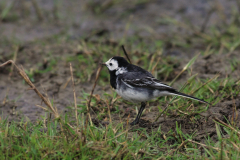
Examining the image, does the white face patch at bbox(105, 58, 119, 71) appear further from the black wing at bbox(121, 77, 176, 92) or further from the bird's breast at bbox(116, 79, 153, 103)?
the bird's breast at bbox(116, 79, 153, 103)

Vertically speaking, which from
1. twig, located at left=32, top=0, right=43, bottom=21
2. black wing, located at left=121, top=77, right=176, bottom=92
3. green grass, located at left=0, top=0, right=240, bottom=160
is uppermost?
twig, located at left=32, top=0, right=43, bottom=21

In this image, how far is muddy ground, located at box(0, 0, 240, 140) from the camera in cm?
515

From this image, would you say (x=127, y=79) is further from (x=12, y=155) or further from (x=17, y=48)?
(x=17, y=48)

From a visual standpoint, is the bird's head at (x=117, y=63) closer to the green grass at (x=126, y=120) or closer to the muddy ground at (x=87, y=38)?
the green grass at (x=126, y=120)

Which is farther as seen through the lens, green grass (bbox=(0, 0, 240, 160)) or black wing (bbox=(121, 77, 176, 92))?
black wing (bbox=(121, 77, 176, 92))

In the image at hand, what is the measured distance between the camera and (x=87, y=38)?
761cm

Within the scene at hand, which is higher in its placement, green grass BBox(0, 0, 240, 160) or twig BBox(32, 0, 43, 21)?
twig BBox(32, 0, 43, 21)

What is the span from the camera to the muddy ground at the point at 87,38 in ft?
16.9

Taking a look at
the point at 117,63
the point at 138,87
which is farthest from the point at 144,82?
the point at 117,63

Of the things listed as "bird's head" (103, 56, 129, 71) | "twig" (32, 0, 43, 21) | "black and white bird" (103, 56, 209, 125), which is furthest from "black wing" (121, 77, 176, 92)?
"twig" (32, 0, 43, 21)

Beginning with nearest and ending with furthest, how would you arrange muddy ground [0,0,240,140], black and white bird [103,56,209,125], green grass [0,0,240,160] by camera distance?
1. green grass [0,0,240,160]
2. black and white bird [103,56,209,125]
3. muddy ground [0,0,240,140]

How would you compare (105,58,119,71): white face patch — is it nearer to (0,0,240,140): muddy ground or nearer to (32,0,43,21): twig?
(0,0,240,140): muddy ground

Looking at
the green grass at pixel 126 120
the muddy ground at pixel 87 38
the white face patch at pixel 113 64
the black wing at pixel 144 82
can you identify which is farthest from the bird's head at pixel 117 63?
the muddy ground at pixel 87 38

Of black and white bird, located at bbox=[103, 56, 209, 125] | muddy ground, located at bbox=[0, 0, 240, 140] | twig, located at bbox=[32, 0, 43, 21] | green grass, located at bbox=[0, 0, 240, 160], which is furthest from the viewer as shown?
twig, located at bbox=[32, 0, 43, 21]
